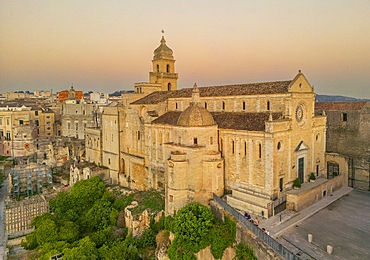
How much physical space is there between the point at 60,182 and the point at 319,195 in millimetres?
40172

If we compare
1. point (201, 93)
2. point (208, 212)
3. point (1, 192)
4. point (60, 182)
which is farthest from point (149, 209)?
point (1, 192)

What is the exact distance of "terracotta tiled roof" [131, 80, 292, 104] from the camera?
27.7 metres

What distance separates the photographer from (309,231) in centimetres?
2098

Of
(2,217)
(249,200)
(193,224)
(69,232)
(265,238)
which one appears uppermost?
(249,200)

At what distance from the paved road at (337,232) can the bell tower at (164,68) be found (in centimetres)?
3082

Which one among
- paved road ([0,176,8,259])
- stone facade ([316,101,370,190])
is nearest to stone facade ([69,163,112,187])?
paved road ([0,176,8,259])

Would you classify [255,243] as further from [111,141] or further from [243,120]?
[111,141]

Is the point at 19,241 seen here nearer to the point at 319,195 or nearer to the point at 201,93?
the point at 201,93

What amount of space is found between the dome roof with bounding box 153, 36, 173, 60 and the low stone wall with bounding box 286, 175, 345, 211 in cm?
3038

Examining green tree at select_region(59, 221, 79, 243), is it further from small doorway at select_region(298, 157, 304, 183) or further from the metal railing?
small doorway at select_region(298, 157, 304, 183)

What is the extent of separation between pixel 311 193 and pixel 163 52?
32136 millimetres

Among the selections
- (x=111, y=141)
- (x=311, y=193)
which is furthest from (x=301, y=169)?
(x=111, y=141)

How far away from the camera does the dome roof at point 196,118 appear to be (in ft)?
89.5

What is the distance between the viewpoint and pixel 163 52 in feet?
156
